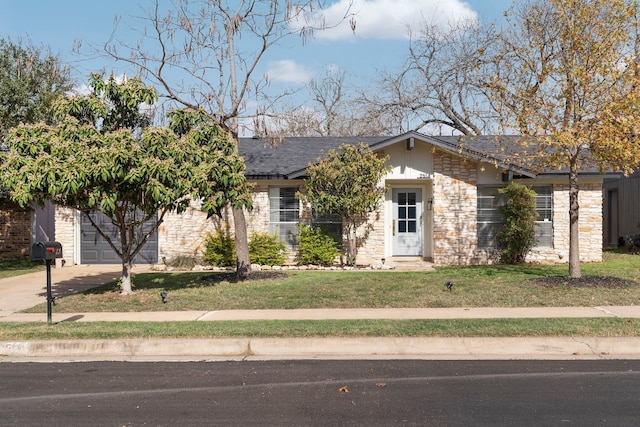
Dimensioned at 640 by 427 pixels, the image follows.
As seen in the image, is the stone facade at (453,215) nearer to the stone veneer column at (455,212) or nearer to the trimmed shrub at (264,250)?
the stone veneer column at (455,212)

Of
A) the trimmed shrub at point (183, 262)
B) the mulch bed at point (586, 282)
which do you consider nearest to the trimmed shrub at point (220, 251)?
the trimmed shrub at point (183, 262)

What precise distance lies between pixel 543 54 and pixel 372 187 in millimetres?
5527

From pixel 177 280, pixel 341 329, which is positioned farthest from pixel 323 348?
pixel 177 280

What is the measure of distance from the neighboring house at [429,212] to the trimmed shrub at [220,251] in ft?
1.79

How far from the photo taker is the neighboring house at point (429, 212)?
54.0 feet

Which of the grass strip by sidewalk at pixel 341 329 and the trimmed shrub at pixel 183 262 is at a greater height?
the trimmed shrub at pixel 183 262

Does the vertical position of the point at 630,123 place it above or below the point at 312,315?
above

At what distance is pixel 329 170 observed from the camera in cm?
1506

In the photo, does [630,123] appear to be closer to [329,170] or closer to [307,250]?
[329,170]

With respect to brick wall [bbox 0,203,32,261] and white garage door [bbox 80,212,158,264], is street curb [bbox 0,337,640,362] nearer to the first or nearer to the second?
white garage door [bbox 80,212,158,264]

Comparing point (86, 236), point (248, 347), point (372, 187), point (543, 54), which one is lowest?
point (248, 347)

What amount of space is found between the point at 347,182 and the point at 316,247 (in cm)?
216

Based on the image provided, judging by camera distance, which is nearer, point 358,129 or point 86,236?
point 86,236

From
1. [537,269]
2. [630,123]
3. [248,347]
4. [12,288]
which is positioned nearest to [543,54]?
[630,123]
